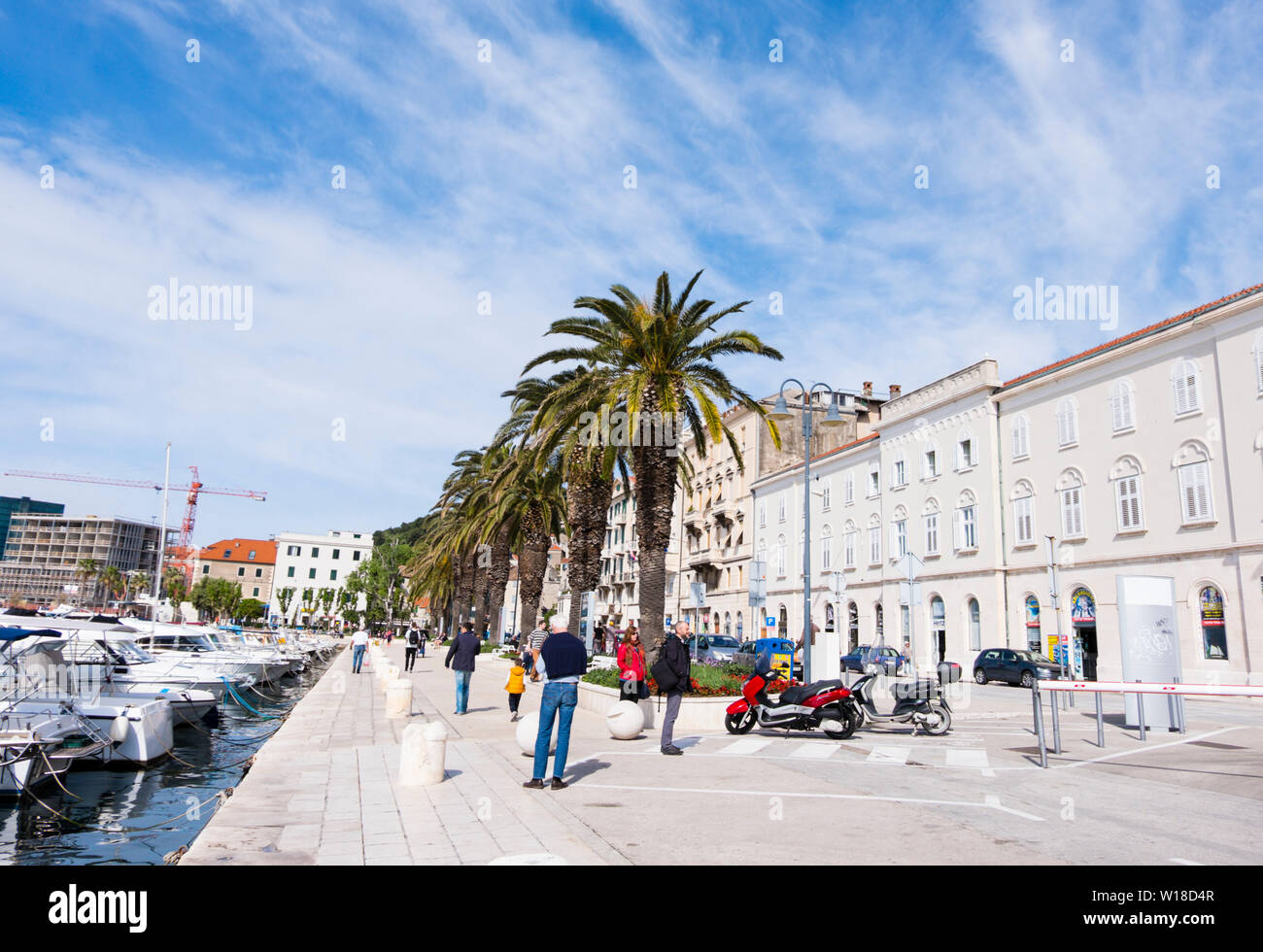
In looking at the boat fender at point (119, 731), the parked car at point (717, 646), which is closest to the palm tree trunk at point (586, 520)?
the parked car at point (717, 646)

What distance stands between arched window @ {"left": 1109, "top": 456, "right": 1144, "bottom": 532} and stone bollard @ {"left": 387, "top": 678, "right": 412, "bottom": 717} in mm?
26842

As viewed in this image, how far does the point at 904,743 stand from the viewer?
13.4m

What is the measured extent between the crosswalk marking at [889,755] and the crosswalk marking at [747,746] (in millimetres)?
1639

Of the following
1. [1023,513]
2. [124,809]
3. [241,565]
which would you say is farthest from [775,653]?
[241,565]

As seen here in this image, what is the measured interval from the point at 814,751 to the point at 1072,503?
26.2 m

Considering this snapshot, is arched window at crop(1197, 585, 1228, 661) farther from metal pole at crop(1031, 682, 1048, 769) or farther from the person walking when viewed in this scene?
the person walking

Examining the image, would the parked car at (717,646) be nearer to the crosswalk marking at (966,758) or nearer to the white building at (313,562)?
the crosswalk marking at (966,758)

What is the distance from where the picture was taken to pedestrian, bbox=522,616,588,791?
8.93 meters

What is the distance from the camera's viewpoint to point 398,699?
17.0m

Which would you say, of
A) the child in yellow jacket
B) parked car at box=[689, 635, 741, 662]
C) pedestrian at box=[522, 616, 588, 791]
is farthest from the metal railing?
parked car at box=[689, 635, 741, 662]

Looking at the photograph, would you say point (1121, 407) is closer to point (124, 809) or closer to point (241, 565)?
point (124, 809)

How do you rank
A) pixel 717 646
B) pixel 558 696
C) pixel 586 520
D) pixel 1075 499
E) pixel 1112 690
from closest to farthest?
pixel 558 696 < pixel 1112 690 < pixel 586 520 < pixel 1075 499 < pixel 717 646
